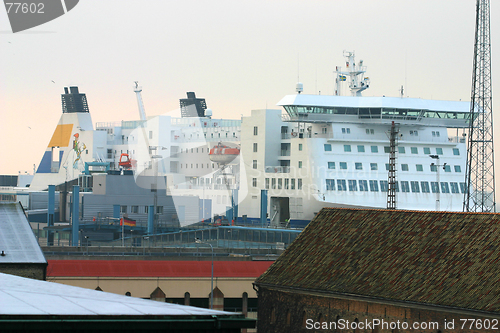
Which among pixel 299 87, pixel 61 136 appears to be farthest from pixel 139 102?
pixel 299 87

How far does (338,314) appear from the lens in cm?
3042

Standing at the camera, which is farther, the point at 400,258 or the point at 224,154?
the point at 224,154

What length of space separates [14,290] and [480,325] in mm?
13739

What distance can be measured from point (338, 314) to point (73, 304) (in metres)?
15.4

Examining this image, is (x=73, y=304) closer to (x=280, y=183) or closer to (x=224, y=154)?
(x=280, y=183)

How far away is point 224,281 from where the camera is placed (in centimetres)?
4125

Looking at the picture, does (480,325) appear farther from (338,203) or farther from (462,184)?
(462,184)

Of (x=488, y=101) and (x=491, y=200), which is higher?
(x=488, y=101)

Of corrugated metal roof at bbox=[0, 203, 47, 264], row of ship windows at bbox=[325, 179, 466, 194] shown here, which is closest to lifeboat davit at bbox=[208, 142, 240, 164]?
row of ship windows at bbox=[325, 179, 466, 194]

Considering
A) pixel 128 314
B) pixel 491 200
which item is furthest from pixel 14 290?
pixel 491 200

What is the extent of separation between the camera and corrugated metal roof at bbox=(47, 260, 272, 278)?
3950 cm

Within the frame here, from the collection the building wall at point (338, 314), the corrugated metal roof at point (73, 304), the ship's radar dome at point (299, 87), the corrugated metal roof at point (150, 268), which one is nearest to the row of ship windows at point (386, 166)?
the ship's radar dome at point (299, 87)

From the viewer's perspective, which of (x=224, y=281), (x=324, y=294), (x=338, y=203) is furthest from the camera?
(x=338, y=203)

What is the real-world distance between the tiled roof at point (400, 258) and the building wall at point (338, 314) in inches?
13.8
